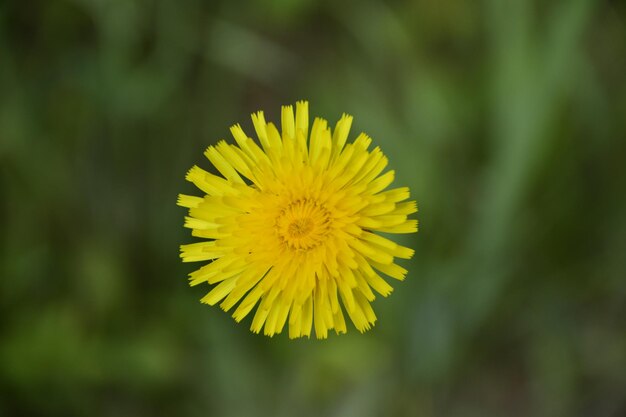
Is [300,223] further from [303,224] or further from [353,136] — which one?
[353,136]

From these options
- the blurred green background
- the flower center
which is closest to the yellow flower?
the flower center

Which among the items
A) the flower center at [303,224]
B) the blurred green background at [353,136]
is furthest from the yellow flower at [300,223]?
the blurred green background at [353,136]

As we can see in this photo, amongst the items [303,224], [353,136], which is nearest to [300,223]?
[303,224]

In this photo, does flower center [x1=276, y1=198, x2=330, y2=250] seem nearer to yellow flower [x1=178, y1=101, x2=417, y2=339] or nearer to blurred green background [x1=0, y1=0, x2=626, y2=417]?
yellow flower [x1=178, y1=101, x2=417, y2=339]

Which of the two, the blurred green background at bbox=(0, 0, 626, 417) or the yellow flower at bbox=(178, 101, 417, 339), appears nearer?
the yellow flower at bbox=(178, 101, 417, 339)

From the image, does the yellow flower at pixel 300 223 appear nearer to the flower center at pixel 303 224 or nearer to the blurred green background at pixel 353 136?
the flower center at pixel 303 224
